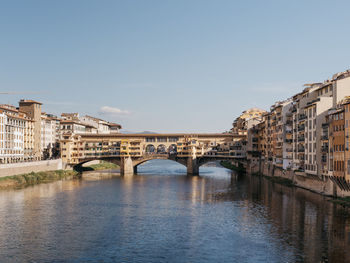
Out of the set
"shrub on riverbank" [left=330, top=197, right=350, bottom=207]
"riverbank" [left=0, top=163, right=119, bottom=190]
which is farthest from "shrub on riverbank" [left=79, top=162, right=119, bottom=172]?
"shrub on riverbank" [left=330, top=197, right=350, bottom=207]

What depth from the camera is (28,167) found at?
9606 centimetres

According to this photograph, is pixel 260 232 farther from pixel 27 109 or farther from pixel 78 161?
pixel 27 109

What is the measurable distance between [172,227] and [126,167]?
258 feet

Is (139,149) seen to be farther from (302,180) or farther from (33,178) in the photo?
(302,180)

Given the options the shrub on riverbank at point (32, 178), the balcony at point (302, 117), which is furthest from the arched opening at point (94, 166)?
the balcony at point (302, 117)

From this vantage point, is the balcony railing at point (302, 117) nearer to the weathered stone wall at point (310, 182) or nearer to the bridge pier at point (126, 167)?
the weathered stone wall at point (310, 182)

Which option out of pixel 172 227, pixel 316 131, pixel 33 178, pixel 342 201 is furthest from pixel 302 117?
pixel 33 178

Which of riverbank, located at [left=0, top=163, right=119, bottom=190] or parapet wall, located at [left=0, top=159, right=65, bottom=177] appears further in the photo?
parapet wall, located at [left=0, top=159, right=65, bottom=177]

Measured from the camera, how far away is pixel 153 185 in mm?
90438

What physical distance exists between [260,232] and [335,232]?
25.0ft

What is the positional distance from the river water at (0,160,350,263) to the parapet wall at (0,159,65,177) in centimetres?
1125

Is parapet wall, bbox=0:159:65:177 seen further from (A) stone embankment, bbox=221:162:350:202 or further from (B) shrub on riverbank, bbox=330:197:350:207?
(B) shrub on riverbank, bbox=330:197:350:207

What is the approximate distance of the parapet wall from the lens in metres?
84.4

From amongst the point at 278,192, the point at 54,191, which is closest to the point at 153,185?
the point at 54,191
